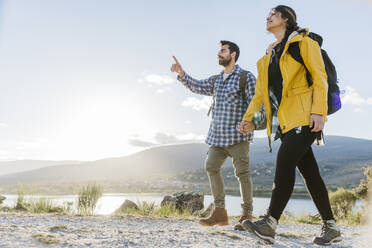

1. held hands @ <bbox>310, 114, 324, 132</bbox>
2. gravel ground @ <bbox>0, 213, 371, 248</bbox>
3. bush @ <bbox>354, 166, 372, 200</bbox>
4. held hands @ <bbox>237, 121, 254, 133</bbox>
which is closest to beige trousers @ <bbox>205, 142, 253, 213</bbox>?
gravel ground @ <bbox>0, 213, 371, 248</bbox>

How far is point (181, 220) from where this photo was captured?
5.21 meters

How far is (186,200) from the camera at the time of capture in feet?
25.3

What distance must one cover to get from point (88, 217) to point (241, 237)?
2600 mm

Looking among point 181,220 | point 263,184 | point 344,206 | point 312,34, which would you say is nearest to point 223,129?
point 312,34

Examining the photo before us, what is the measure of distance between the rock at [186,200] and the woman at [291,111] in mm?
4877

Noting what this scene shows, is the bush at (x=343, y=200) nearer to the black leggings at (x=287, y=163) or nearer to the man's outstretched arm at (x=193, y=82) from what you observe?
the man's outstretched arm at (x=193, y=82)

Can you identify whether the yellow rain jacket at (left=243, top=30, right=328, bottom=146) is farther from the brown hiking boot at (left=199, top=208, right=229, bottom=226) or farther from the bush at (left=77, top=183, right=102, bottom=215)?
the bush at (left=77, top=183, right=102, bottom=215)

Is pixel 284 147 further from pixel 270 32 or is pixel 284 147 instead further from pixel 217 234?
pixel 217 234

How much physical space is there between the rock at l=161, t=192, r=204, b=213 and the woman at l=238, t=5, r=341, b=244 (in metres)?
4.88

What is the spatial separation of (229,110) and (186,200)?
4.10 metres

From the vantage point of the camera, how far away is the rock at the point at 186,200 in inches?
301

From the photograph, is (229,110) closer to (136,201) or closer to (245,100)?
(245,100)

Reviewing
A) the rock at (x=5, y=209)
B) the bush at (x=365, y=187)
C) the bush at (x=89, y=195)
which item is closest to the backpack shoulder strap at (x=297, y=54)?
the bush at (x=89, y=195)

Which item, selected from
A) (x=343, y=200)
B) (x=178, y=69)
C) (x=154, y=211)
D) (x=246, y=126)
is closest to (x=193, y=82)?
(x=178, y=69)
